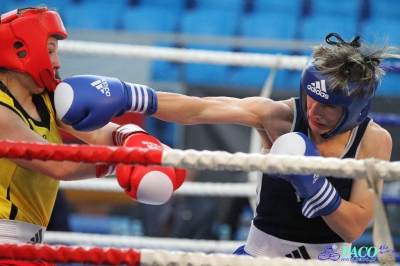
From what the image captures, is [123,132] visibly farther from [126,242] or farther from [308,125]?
[126,242]

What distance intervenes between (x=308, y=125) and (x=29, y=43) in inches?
31.5

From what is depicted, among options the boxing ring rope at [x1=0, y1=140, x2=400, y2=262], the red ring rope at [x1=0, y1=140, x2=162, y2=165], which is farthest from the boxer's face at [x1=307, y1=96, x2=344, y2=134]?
the red ring rope at [x1=0, y1=140, x2=162, y2=165]

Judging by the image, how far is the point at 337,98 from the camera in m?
1.61

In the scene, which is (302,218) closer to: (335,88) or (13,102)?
(335,88)

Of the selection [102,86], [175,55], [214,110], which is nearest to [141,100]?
[102,86]

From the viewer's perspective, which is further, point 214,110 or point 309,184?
point 214,110

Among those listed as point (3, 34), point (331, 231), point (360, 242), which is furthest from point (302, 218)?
point (360, 242)

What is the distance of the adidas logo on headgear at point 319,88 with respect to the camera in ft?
5.30

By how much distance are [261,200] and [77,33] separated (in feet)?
7.20

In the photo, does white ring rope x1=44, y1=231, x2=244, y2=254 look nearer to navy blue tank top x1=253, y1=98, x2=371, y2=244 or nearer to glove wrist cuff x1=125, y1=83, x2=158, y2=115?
navy blue tank top x1=253, y1=98, x2=371, y2=244

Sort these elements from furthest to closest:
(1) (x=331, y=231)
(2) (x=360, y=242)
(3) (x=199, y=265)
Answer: (2) (x=360, y=242)
(1) (x=331, y=231)
(3) (x=199, y=265)

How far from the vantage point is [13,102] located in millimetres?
1622

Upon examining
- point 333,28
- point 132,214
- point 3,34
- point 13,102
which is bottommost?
point 132,214

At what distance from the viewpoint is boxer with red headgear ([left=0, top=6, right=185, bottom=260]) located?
1.56m
